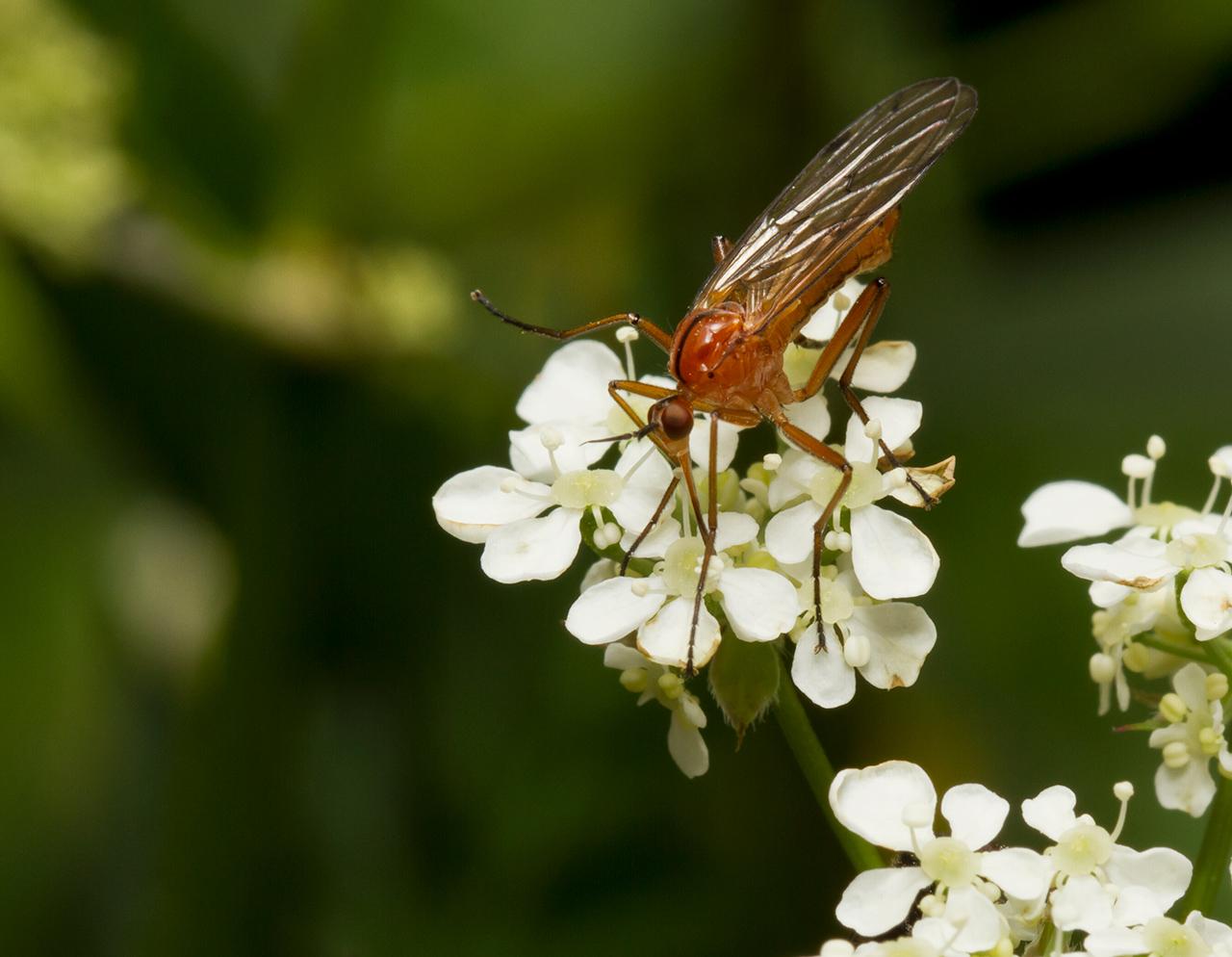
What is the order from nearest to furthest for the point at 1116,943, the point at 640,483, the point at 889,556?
the point at 1116,943 → the point at 889,556 → the point at 640,483

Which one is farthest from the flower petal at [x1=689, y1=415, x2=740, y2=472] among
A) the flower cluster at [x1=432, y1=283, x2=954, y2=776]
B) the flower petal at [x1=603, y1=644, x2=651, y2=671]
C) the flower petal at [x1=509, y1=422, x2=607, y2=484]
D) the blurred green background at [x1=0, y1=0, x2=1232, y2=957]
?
the blurred green background at [x1=0, y1=0, x2=1232, y2=957]

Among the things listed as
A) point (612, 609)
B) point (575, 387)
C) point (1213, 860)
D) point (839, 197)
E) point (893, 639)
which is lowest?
point (1213, 860)

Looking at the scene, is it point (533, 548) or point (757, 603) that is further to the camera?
point (533, 548)

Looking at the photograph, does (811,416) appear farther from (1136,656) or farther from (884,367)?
(1136,656)

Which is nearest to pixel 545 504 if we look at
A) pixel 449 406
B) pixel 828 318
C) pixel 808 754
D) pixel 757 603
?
pixel 757 603

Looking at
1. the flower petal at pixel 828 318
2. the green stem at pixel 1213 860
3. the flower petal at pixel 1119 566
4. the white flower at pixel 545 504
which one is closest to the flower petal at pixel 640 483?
the white flower at pixel 545 504

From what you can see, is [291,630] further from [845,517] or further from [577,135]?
[845,517]
